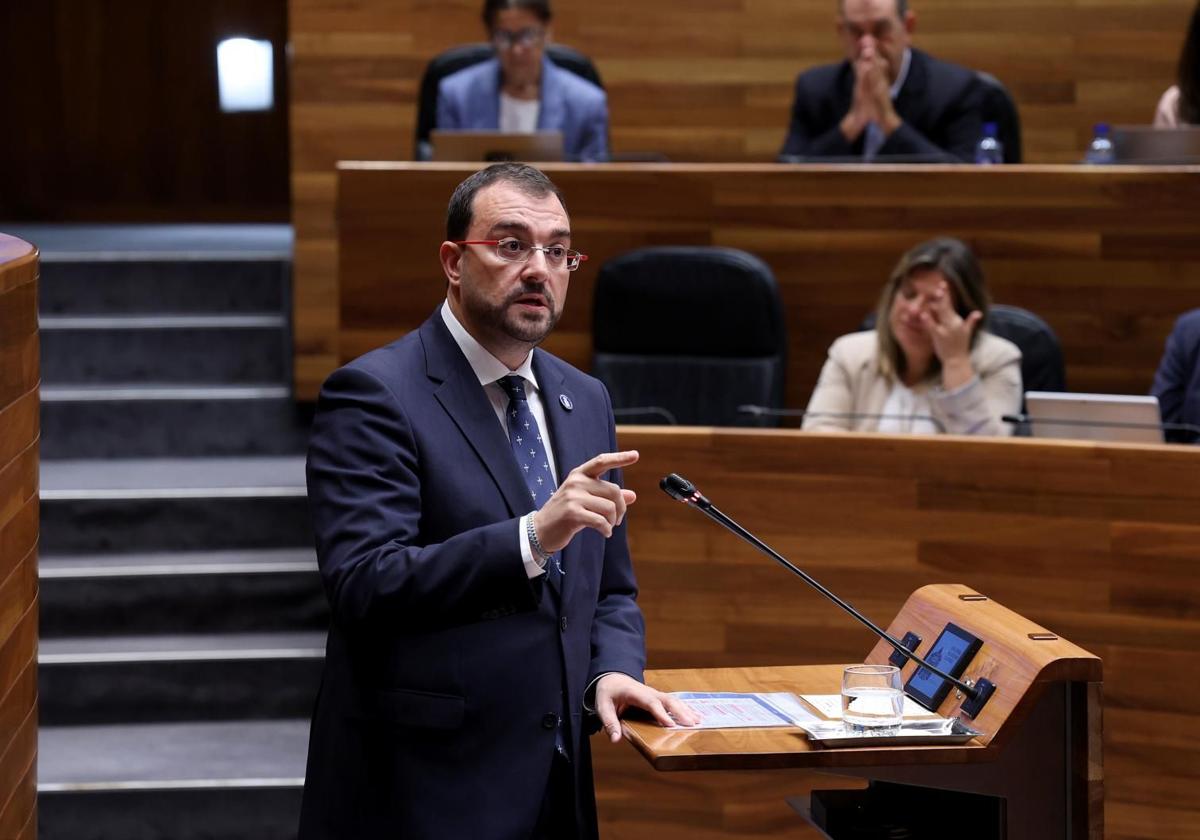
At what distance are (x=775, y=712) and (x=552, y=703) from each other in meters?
0.19

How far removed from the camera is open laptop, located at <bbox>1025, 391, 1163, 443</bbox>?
2.35m

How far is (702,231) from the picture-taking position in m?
3.07

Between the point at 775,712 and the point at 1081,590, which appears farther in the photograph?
the point at 1081,590

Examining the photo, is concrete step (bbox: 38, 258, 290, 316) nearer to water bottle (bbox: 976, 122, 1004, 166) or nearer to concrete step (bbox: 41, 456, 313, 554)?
concrete step (bbox: 41, 456, 313, 554)

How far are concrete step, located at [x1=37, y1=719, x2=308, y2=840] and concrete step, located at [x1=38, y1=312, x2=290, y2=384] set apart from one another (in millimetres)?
1183

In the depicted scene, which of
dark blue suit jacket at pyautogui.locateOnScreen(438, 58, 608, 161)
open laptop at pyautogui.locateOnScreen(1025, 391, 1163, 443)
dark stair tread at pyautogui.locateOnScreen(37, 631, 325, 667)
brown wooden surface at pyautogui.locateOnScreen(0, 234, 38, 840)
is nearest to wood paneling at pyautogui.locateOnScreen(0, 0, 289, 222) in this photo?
dark blue suit jacket at pyautogui.locateOnScreen(438, 58, 608, 161)

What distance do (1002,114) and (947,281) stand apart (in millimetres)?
841

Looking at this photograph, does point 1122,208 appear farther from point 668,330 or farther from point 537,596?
Result: point 537,596

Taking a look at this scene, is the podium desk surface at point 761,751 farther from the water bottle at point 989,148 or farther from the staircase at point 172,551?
the water bottle at point 989,148

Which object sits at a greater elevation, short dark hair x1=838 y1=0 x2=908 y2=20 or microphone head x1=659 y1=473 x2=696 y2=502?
short dark hair x1=838 y1=0 x2=908 y2=20

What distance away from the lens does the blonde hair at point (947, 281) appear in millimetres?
2707

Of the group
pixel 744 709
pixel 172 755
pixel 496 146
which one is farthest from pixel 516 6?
pixel 744 709

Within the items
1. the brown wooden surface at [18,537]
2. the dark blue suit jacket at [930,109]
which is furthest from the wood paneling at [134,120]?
the brown wooden surface at [18,537]

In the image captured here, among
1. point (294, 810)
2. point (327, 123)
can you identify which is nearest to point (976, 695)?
point (294, 810)
